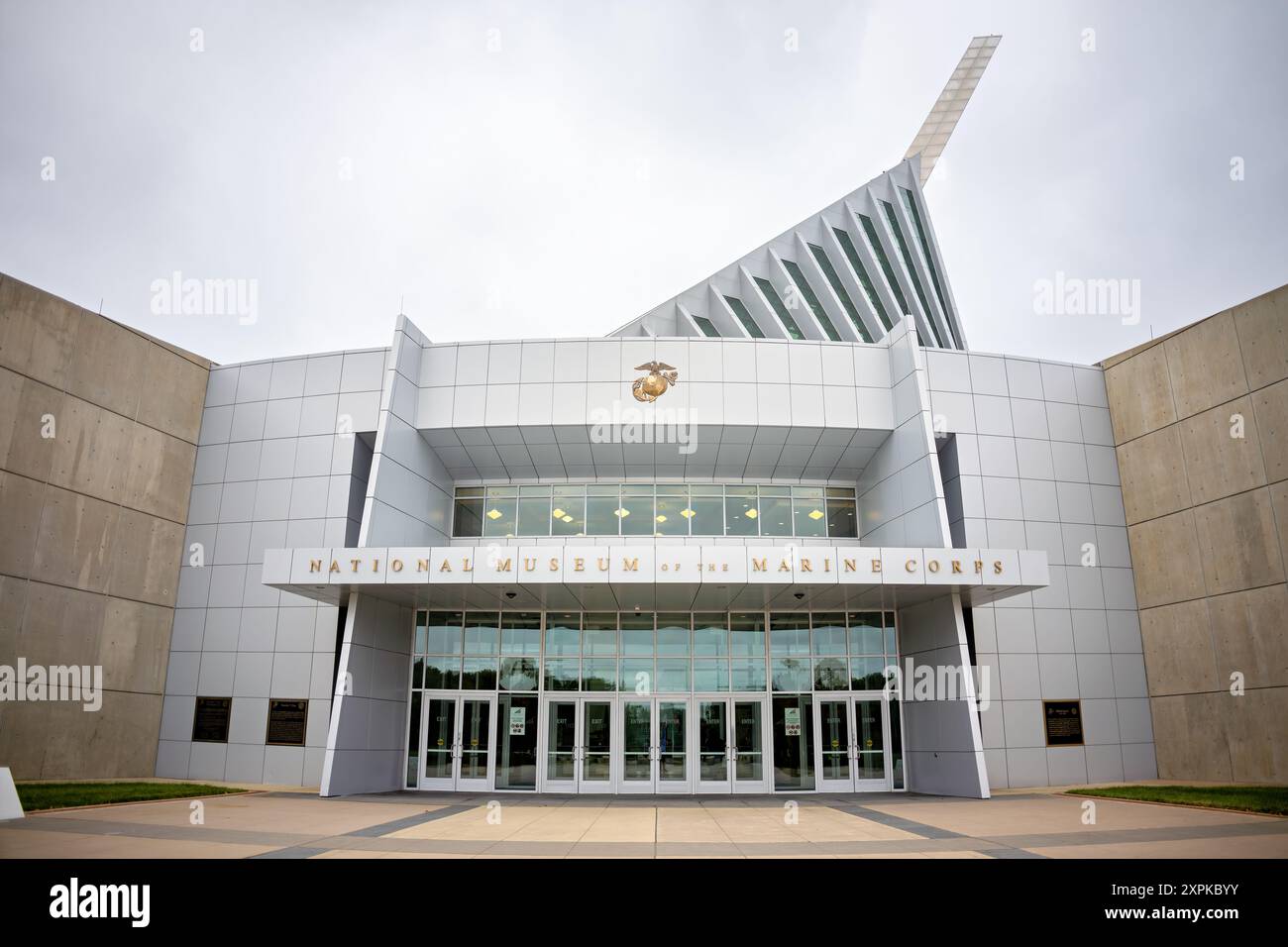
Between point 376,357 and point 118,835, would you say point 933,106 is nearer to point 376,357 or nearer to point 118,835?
point 376,357

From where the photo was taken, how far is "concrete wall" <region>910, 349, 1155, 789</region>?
2092 centimetres

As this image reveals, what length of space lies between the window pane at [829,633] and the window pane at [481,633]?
360 inches

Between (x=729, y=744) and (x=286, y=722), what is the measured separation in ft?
39.6

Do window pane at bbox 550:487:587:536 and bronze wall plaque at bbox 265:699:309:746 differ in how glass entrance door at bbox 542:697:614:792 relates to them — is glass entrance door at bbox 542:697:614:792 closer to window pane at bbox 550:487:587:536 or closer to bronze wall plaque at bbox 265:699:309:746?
window pane at bbox 550:487:587:536

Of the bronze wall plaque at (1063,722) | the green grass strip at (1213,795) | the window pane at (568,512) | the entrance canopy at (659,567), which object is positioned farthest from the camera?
the window pane at (568,512)

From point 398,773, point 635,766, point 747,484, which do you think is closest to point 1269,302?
point 747,484

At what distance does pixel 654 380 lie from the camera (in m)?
21.8

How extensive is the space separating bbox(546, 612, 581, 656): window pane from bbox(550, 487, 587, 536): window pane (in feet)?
8.26

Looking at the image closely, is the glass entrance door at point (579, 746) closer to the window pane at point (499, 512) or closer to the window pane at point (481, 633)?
the window pane at point (481, 633)

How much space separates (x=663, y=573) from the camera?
17.8 m

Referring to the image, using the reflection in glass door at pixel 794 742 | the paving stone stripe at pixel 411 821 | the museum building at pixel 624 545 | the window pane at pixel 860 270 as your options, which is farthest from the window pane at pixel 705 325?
the paving stone stripe at pixel 411 821

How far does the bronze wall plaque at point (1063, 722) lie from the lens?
20.9 m

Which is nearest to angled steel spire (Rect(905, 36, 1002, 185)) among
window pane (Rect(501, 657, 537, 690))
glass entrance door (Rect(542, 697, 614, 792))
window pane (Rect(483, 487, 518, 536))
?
window pane (Rect(483, 487, 518, 536))
